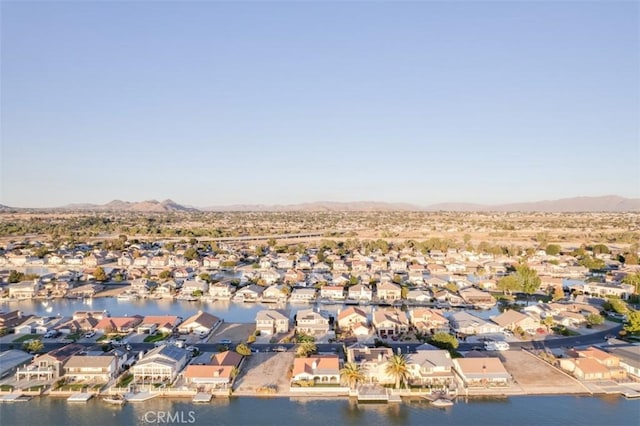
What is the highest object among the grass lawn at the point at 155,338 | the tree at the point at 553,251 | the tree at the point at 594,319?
the tree at the point at 553,251

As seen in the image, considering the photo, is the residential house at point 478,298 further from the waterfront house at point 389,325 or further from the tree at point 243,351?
the tree at point 243,351

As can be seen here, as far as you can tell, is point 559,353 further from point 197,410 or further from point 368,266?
point 368,266

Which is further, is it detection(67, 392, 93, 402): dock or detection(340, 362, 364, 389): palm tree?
detection(340, 362, 364, 389): palm tree

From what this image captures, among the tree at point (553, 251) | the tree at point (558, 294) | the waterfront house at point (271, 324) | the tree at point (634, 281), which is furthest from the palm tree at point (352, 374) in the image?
the tree at point (553, 251)

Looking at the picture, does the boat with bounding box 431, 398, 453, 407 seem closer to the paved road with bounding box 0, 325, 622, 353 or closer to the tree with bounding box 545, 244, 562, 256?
the paved road with bounding box 0, 325, 622, 353
